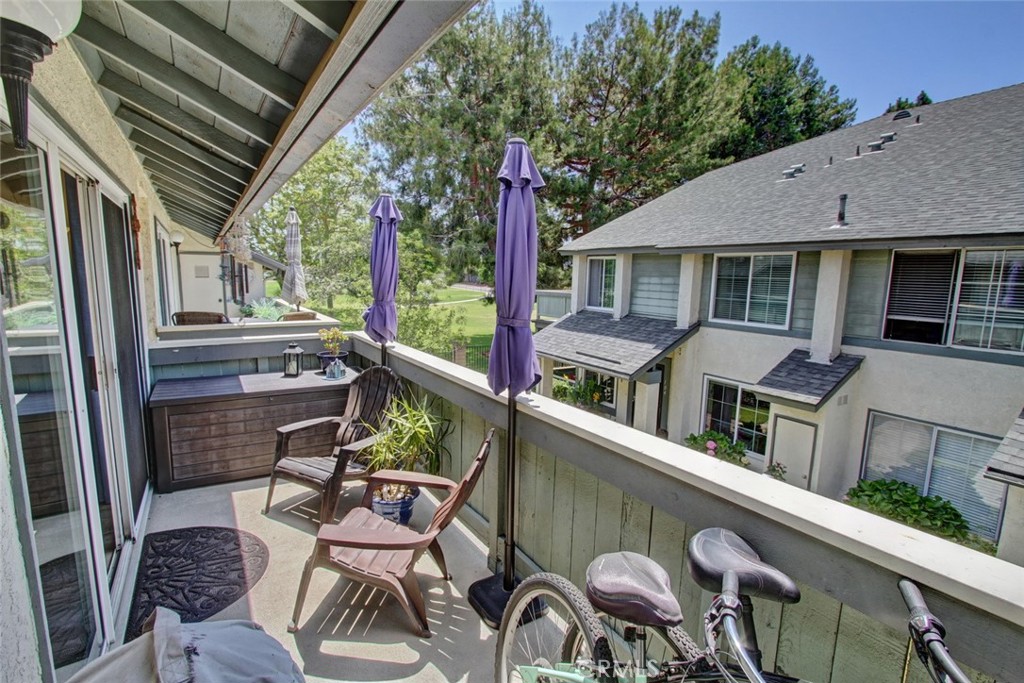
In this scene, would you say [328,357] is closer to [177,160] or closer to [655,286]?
[177,160]

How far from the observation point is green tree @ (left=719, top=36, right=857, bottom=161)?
1980 cm

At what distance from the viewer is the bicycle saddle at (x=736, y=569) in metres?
1.11

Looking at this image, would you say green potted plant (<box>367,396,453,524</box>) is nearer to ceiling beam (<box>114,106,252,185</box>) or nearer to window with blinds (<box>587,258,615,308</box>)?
ceiling beam (<box>114,106,252,185</box>)

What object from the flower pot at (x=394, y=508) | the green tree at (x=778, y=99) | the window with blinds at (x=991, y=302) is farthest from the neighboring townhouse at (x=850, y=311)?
the green tree at (x=778, y=99)

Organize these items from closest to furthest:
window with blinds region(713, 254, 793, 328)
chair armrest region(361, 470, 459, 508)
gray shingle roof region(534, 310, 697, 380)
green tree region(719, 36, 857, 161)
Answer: chair armrest region(361, 470, 459, 508) → window with blinds region(713, 254, 793, 328) → gray shingle roof region(534, 310, 697, 380) → green tree region(719, 36, 857, 161)

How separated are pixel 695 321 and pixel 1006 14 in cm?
1448

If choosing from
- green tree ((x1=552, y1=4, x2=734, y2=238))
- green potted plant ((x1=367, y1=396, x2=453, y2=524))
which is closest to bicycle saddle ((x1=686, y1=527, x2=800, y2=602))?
green potted plant ((x1=367, y1=396, x2=453, y2=524))

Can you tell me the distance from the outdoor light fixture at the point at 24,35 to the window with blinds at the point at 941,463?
873cm

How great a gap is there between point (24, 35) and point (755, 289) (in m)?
9.59

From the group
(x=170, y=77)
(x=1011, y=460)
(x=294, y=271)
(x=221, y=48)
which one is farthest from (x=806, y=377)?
(x=294, y=271)

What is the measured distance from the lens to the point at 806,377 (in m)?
7.40

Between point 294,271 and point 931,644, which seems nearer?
point 931,644

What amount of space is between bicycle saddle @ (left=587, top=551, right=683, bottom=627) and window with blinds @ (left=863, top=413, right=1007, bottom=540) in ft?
23.8

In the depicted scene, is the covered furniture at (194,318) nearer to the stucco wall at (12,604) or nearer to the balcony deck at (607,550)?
the balcony deck at (607,550)
